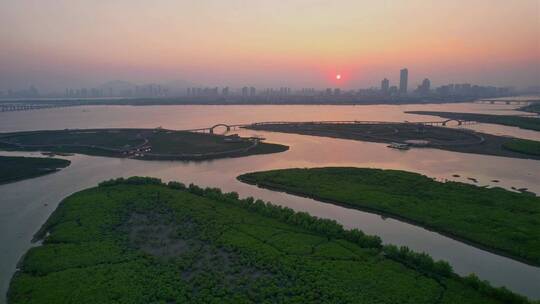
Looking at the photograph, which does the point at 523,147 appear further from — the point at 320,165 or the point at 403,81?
the point at 403,81

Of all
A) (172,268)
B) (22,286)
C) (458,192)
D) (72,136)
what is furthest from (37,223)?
(72,136)

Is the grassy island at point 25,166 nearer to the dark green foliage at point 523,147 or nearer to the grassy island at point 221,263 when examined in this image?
the grassy island at point 221,263

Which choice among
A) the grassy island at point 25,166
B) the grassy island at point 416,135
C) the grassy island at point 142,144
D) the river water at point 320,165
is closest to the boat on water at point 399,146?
the grassy island at point 416,135

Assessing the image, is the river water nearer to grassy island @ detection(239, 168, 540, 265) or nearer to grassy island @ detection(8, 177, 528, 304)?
grassy island @ detection(239, 168, 540, 265)

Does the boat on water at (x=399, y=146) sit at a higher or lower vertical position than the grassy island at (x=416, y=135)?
lower

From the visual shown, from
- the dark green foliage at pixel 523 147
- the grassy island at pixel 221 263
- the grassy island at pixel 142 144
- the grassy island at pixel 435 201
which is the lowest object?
the grassy island at pixel 221 263

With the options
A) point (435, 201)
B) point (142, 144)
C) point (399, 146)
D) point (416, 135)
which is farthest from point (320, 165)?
point (416, 135)
